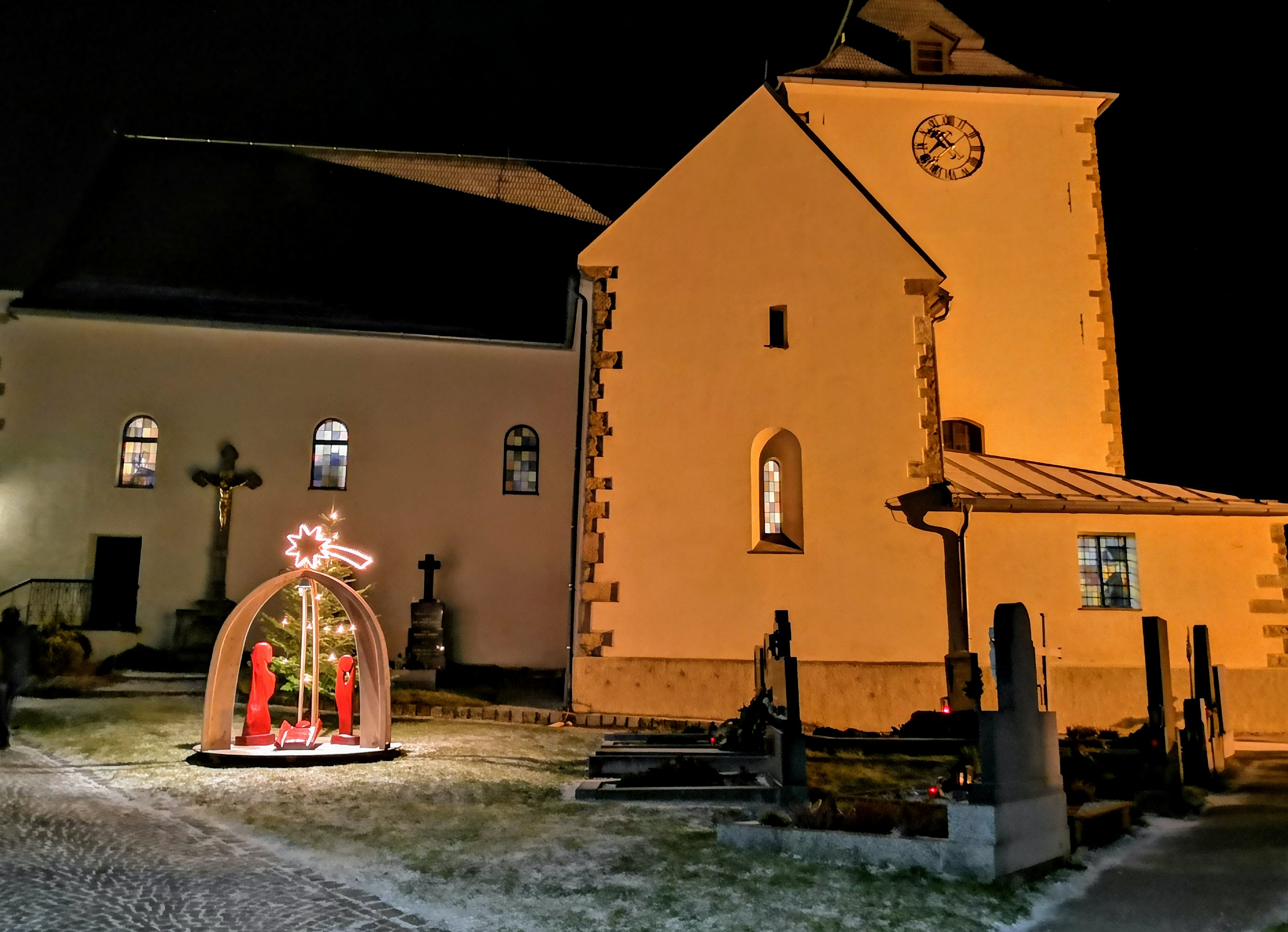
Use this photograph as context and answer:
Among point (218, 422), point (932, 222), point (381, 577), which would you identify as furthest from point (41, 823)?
point (932, 222)

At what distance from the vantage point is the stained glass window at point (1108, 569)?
14578 millimetres

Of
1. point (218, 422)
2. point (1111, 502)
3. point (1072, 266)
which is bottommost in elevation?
point (1111, 502)

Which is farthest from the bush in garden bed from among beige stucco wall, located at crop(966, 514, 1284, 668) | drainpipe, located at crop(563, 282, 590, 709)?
beige stucco wall, located at crop(966, 514, 1284, 668)

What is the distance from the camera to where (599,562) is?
14.2 metres

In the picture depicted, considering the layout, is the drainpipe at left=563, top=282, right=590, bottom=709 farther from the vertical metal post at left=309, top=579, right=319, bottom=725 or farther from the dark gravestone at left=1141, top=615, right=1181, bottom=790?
the dark gravestone at left=1141, top=615, right=1181, bottom=790

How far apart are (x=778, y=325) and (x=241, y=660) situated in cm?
861

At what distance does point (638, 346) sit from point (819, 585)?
4316 mm

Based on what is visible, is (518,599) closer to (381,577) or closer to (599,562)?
(381,577)

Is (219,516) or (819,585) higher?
(219,516)

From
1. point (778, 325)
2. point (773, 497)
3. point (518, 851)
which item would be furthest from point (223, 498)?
point (518, 851)

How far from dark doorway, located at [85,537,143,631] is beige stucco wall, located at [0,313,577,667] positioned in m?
0.19

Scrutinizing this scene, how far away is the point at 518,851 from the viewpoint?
21.4 ft

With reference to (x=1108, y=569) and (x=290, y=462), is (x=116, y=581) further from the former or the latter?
(x=1108, y=569)

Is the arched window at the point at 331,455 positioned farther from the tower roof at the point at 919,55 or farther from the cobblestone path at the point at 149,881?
the cobblestone path at the point at 149,881
